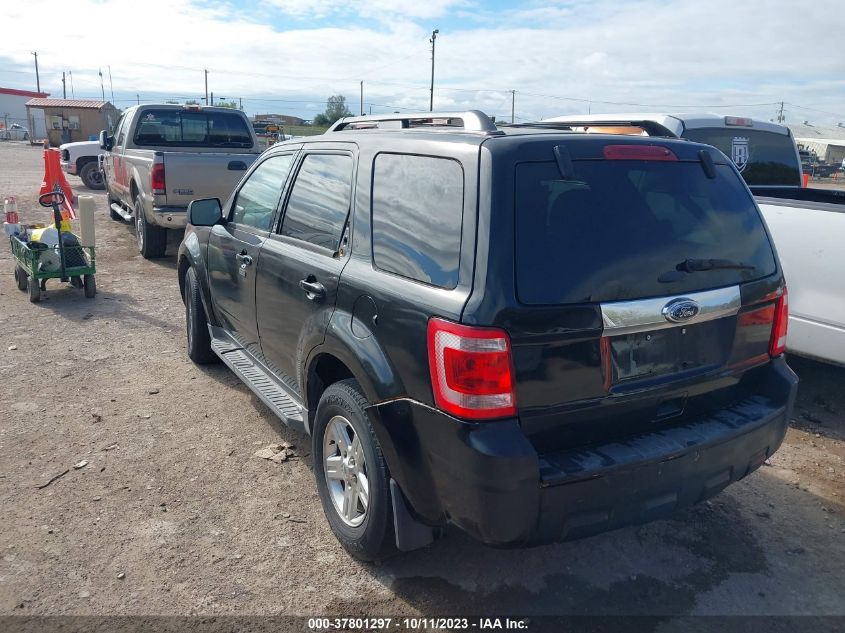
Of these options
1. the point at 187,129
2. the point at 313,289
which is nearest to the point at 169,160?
the point at 187,129

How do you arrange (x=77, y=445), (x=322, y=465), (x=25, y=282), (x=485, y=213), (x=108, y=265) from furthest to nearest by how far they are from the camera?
(x=108, y=265) → (x=25, y=282) → (x=77, y=445) → (x=322, y=465) → (x=485, y=213)

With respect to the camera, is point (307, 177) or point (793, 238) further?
point (793, 238)

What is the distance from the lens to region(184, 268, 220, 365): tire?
540cm

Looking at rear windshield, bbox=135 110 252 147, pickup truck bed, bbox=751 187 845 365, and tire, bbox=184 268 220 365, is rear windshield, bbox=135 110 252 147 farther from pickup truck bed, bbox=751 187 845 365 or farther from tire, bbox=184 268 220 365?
pickup truck bed, bbox=751 187 845 365

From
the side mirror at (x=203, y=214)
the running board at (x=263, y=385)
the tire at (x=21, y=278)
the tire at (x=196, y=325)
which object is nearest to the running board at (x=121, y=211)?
the tire at (x=21, y=278)

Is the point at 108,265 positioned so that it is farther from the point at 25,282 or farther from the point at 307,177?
the point at 307,177

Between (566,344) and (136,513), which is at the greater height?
(566,344)

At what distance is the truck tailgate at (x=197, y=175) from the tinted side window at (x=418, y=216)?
681 cm

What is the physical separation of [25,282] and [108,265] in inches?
68.1

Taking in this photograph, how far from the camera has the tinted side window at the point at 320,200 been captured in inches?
133

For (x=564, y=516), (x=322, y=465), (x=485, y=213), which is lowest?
(x=322, y=465)

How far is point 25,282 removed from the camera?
795cm

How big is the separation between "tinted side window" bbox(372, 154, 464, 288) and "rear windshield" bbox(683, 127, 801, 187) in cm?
461

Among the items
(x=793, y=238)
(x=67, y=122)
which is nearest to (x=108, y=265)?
(x=793, y=238)
